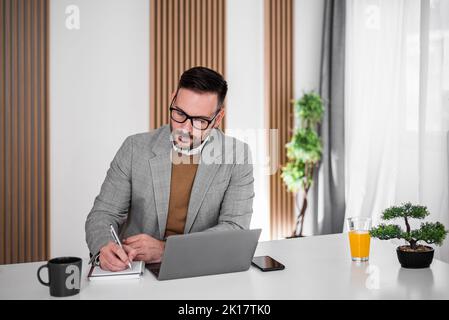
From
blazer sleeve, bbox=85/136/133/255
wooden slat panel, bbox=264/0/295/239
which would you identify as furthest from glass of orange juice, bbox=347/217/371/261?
wooden slat panel, bbox=264/0/295/239

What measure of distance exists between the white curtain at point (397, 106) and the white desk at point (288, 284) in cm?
159

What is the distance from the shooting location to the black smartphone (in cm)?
155

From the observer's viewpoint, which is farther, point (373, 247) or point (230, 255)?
point (373, 247)

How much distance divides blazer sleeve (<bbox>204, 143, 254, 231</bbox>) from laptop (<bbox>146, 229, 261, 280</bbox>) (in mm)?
442

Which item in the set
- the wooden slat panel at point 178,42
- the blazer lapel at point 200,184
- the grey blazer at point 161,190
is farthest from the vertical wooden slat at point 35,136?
the blazer lapel at point 200,184

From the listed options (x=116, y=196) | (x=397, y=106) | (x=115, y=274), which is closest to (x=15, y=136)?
(x=116, y=196)

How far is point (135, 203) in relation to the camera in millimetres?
2051

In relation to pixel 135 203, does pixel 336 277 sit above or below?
below

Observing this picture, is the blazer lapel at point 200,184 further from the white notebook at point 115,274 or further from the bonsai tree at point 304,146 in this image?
the bonsai tree at point 304,146

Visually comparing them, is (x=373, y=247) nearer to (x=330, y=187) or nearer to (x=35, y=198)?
(x=330, y=187)

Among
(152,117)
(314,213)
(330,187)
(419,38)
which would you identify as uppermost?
(419,38)
